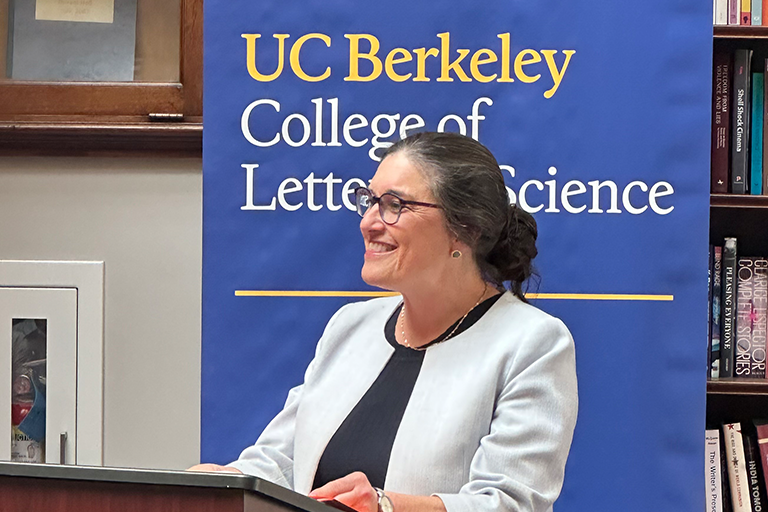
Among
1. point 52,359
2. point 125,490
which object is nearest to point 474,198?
point 125,490

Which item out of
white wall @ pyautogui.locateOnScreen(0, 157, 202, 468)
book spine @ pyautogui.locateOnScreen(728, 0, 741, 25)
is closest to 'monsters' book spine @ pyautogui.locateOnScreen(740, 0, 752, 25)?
book spine @ pyautogui.locateOnScreen(728, 0, 741, 25)

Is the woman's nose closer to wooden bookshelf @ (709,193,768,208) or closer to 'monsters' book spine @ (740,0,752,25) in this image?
wooden bookshelf @ (709,193,768,208)

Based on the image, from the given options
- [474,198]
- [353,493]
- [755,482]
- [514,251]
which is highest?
[474,198]

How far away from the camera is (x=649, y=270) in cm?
196

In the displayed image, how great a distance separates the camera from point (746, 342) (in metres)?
2.19

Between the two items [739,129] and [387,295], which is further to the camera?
[739,129]

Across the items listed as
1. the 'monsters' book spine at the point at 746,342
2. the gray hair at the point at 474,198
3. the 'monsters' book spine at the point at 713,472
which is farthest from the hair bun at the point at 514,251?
the 'monsters' book spine at the point at 713,472

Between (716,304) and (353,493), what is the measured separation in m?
1.24

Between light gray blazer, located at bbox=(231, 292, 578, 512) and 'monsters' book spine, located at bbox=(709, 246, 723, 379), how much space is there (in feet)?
2.38

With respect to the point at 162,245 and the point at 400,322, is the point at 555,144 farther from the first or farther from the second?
Result: the point at 162,245

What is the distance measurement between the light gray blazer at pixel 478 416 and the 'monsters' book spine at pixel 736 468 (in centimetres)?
80

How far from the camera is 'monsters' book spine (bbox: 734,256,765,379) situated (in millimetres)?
2184

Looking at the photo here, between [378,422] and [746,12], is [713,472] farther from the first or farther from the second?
[746,12]

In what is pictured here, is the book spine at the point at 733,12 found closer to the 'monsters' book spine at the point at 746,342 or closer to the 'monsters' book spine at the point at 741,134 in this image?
the 'monsters' book spine at the point at 741,134
